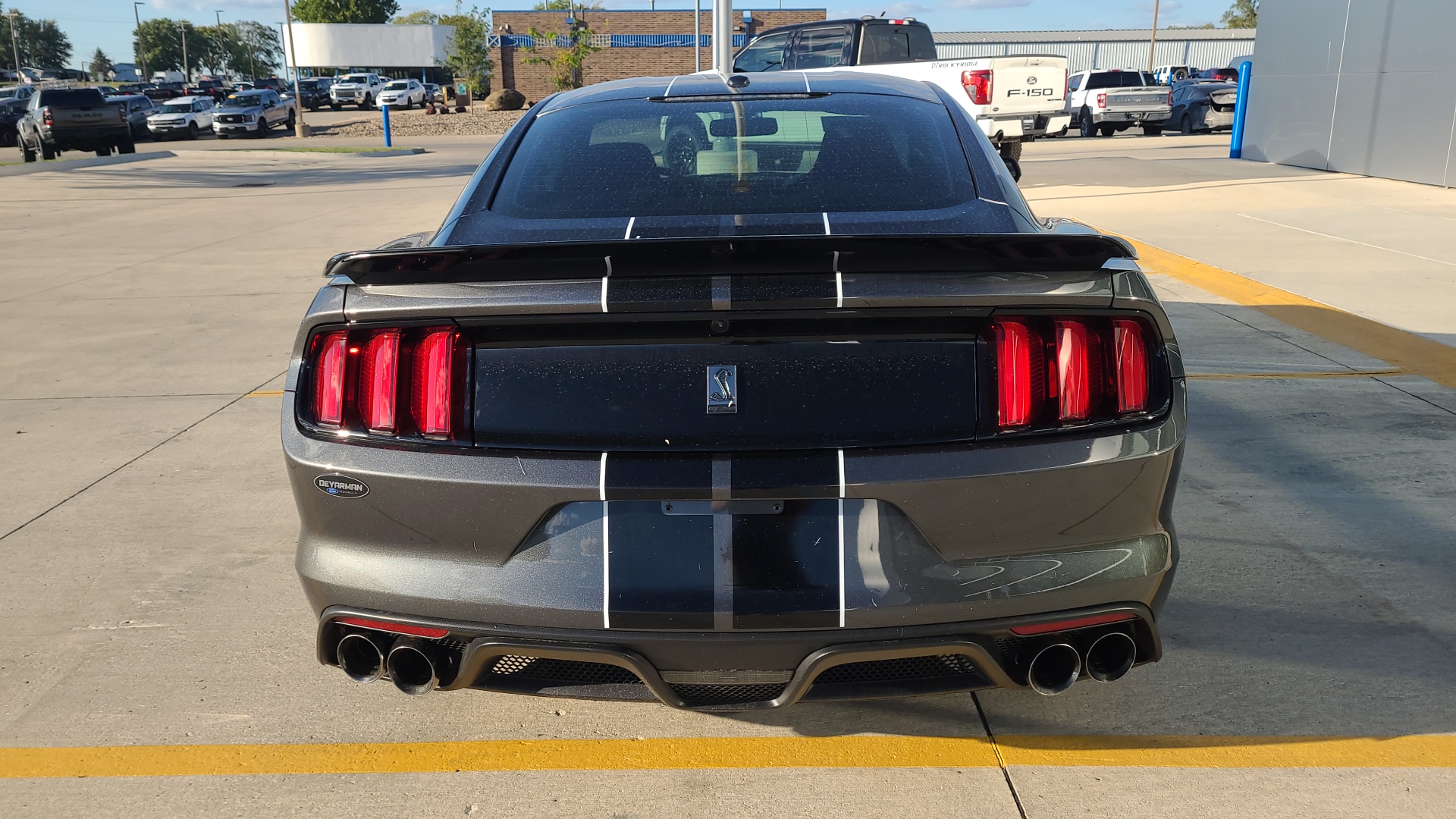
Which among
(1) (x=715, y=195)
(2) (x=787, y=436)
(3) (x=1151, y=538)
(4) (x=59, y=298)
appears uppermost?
(1) (x=715, y=195)

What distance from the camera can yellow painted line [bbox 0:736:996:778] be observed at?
8.98 feet

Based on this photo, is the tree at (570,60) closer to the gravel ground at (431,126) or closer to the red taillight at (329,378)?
the gravel ground at (431,126)

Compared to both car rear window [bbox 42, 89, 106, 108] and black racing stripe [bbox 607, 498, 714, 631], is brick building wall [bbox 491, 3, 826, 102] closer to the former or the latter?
car rear window [bbox 42, 89, 106, 108]

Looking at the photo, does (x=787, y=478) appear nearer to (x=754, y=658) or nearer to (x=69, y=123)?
(x=754, y=658)

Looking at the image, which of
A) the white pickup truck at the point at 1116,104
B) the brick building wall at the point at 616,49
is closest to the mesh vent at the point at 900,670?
the white pickup truck at the point at 1116,104

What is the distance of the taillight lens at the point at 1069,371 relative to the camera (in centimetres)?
233

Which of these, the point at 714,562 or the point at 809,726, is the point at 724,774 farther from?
the point at 714,562

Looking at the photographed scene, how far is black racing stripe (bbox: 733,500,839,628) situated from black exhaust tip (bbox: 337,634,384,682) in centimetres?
85

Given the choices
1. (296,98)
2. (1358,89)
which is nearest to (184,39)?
(296,98)

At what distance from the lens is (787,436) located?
229cm

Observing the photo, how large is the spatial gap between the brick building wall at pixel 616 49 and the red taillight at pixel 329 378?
58.2 metres

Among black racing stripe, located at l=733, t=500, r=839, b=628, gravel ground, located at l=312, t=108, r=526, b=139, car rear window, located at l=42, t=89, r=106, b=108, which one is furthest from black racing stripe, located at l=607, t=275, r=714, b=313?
gravel ground, located at l=312, t=108, r=526, b=139

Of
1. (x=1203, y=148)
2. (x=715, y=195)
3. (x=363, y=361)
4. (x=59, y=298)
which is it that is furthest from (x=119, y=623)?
(x=1203, y=148)

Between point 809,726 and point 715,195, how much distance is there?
1.41 m
